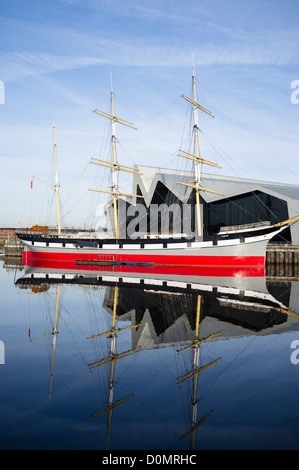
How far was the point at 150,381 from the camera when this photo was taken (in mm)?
8133

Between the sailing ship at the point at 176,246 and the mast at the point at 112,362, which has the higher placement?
the sailing ship at the point at 176,246

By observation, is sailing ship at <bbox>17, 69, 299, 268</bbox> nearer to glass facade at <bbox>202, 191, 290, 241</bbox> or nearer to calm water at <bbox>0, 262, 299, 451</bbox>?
glass facade at <bbox>202, 191, 290, 241</bbox>

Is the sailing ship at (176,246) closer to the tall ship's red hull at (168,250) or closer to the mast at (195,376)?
the tall ship's red hull at (168,250)

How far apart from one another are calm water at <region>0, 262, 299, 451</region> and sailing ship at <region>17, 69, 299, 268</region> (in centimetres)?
2107

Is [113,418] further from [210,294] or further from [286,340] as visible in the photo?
[210,294]

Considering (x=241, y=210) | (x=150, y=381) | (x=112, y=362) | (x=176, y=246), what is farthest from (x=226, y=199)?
(x=150, y=381)

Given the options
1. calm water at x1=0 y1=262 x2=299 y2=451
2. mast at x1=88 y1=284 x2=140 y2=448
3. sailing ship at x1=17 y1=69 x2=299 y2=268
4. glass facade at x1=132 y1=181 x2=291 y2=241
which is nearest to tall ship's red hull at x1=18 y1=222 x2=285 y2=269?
sailing ship at x1=17 y1=69 x2=299 y2=268

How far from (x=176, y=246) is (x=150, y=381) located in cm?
3217

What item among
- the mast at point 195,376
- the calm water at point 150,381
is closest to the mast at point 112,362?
the calm water at point 150,381

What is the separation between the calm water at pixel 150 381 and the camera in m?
5.80

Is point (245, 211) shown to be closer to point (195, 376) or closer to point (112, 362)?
point (112, 362)

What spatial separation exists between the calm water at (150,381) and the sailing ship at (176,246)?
21073 mm

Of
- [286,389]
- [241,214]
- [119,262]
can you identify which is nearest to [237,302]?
[286,389]

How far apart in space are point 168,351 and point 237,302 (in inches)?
349
